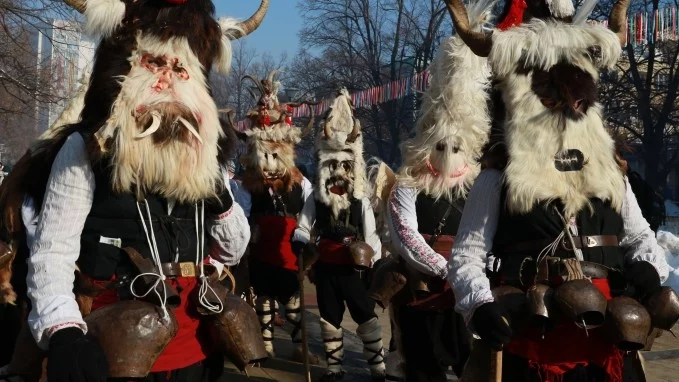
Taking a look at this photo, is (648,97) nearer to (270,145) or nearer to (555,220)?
(270,145)

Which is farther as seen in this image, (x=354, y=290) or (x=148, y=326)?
(x=354, y=290)

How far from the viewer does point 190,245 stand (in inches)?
Result: 139

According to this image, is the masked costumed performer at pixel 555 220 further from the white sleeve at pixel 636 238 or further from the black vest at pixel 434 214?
the black vest at pixel 434 214

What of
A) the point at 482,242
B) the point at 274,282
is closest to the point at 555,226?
the point at 482,242

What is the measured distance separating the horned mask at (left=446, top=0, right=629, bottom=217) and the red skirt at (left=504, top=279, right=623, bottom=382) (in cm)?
41

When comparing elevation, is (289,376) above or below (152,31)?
below

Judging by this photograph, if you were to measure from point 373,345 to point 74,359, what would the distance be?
5.14 meters

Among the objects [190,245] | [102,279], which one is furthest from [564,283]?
[102,279]

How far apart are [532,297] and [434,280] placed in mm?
2234

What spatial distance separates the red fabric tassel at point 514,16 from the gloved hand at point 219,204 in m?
1.46

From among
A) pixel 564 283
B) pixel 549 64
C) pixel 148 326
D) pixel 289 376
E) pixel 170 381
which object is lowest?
pixel 289 376

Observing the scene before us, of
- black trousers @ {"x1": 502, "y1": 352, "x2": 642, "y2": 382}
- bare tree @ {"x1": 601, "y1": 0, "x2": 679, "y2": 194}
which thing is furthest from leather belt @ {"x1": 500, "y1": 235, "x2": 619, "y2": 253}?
bare tree @ {"x1": 601, "y1": 0, "x2": 679, "y2": 194}

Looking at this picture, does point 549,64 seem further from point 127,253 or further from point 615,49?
point 127,253

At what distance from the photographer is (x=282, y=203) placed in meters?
9.05
